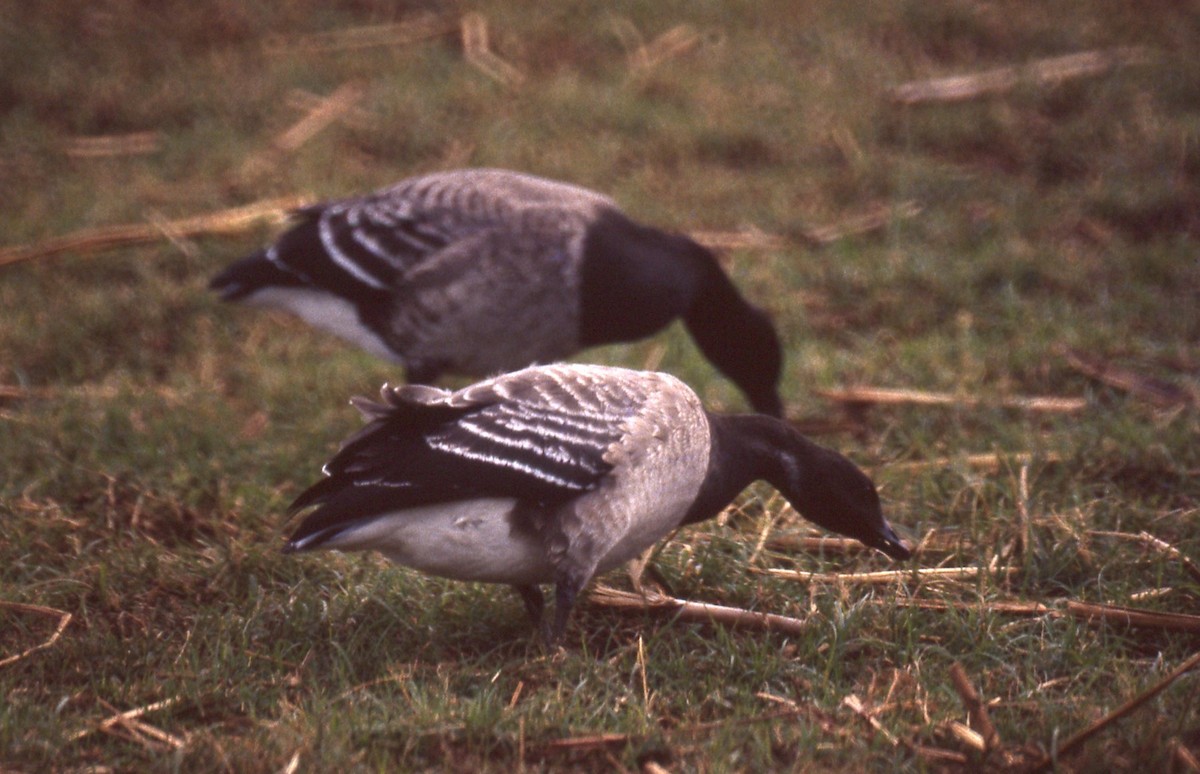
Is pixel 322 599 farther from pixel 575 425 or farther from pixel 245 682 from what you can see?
pixel 575 425

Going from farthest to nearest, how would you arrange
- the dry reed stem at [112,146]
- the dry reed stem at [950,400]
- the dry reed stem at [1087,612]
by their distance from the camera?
1. the dry reed stem at [112,146]
2. the dry reed stem at [950,400]
3. the dry reed stem at [1087,612]

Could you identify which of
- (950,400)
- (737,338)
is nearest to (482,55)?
(737,338)

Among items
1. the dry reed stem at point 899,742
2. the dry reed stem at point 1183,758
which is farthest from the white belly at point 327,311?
the dry reed stem at point 1183,758

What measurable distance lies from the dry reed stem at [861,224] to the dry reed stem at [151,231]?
3227mm

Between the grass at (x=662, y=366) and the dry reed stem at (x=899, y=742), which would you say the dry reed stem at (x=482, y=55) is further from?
the dry reed stem at (x=899, y=742)

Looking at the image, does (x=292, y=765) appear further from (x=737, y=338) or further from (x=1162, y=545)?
Answer: (x=737, y=338)

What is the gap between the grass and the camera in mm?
4242

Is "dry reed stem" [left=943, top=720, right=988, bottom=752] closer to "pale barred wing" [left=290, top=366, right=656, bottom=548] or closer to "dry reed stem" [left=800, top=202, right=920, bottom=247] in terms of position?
"pale barred wing" [left=290, top=366, right=656, bottom=548]

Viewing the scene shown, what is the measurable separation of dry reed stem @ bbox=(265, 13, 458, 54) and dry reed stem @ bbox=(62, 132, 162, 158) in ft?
5.06

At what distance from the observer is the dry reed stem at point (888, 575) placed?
17.1 ft

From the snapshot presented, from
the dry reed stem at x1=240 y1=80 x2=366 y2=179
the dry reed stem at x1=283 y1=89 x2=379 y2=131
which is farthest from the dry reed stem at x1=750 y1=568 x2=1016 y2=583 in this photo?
the dry reed stem at x1=283 y1=89 x2=379 y2=131

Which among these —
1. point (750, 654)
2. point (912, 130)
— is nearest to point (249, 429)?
point (750, 654)

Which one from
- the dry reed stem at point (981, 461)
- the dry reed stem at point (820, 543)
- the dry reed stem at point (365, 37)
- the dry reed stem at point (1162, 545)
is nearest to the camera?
the dry reed stem at point (1162, 545)

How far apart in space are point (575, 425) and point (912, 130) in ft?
21.2
